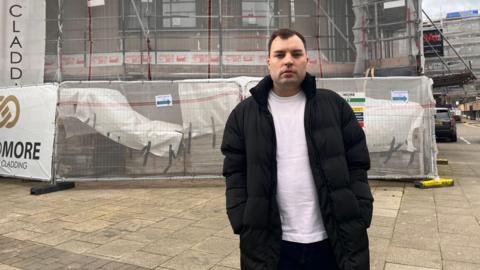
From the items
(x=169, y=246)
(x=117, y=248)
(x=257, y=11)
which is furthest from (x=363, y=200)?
(x=257, y=11)

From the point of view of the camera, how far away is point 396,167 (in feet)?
26.3

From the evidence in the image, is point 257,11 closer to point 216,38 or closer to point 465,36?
point 216,38

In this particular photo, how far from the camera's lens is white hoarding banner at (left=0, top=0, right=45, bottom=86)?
1055 centimetres

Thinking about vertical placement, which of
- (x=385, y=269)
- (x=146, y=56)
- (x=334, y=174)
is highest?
(x=146, y=56)

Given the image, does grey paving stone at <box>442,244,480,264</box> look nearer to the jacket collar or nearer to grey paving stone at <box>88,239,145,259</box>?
the jacket collar

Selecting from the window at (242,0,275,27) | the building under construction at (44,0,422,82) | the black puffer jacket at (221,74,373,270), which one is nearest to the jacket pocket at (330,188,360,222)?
the black puffer jacket at (221,74,373,270)

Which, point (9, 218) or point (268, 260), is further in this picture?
point (9, 218)

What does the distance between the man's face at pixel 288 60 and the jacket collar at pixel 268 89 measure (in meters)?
0.07

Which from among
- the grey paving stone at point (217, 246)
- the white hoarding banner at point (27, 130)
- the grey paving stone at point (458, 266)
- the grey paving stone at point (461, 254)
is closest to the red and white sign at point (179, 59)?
the white hoarding banner at point (27, 130)

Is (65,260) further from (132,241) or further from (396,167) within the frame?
(396,167)

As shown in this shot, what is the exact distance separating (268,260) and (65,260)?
2.92m

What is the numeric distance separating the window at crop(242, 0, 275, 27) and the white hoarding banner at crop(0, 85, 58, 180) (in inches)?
244

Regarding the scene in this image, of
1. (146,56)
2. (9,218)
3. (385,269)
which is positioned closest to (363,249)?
(385,269)

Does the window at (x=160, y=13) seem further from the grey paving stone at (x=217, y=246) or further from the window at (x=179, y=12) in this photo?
the grey paving stone at (x=217, y=246)
